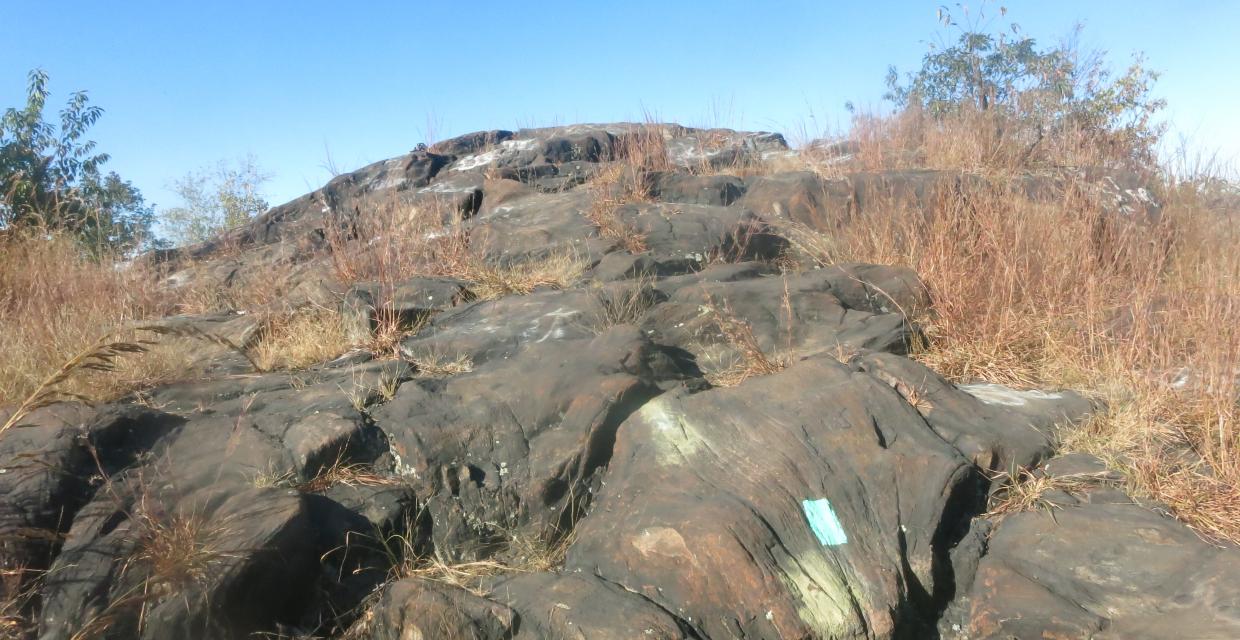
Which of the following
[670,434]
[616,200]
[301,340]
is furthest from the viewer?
[616,200]

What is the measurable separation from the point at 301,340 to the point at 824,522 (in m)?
3.59

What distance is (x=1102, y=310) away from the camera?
4500mm

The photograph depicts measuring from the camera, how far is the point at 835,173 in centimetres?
816

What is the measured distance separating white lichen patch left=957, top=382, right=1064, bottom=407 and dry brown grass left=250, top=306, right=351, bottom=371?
12.3 ft

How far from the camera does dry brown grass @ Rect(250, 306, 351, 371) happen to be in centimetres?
496

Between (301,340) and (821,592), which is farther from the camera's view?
(301,340)

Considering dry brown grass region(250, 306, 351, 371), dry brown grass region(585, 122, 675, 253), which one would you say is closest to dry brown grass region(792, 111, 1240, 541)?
dry brown grass region(585, 122, 675, 253)

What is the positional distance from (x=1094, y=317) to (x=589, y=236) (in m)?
3.82

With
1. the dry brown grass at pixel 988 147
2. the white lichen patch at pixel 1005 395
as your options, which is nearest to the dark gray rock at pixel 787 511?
the white lichen patch at pixel 1005 395

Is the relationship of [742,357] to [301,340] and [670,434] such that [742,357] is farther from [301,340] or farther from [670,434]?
[301,340]

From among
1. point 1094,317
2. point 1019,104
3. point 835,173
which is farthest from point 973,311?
point 1019,104

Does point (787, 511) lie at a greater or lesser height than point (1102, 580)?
greater

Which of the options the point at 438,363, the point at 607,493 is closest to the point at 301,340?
the point at 438,363

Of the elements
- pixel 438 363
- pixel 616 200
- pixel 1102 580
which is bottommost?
pixel 1102 580
